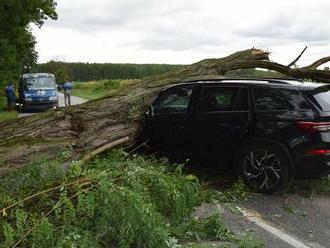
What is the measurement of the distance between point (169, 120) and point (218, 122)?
98 centimetres

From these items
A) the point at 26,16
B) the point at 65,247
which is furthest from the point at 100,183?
the point at 26,16

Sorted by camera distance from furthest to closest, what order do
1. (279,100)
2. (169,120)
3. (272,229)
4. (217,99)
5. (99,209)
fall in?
(169,120), (217,99), (279,100), (272,229), (99,209)

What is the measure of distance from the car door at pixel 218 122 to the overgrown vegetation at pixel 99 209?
223cm

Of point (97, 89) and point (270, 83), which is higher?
point (270, 83)

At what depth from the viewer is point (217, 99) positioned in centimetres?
875

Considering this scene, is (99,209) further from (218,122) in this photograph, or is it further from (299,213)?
(218,122)

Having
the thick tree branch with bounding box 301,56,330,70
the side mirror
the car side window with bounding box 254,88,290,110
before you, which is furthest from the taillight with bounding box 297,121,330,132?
the thick tree branch with bounding box 301,56,330,70

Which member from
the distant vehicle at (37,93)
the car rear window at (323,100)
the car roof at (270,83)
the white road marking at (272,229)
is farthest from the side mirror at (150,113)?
the distant vehicle at (37,93)

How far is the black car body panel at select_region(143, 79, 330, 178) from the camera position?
7.72 metres

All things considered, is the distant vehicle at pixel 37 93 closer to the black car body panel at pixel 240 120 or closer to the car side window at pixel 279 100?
the black car body panel at pixel 240 120

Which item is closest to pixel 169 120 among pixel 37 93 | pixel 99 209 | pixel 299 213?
pixel 299 213

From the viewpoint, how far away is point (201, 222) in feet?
20.1

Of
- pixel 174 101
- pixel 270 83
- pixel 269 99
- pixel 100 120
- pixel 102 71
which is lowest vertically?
pixel 102 71

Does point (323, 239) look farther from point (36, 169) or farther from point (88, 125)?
point (88, 125)
